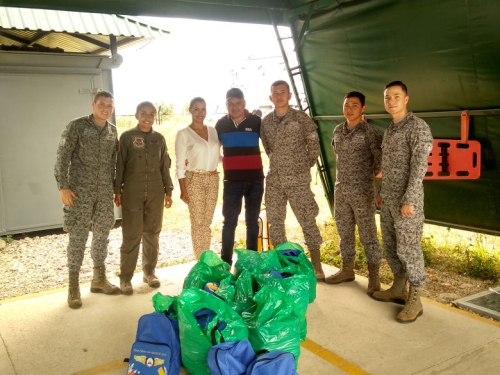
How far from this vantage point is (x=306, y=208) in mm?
4484

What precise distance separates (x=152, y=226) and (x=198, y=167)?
2.33ft

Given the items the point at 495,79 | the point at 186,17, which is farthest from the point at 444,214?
the point at 186,17

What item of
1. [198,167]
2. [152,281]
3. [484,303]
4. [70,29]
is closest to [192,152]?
[198,167]

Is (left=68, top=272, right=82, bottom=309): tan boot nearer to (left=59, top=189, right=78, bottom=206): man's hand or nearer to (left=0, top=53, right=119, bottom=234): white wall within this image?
(left=59, top=189, right=78, bottom=206): man's hand

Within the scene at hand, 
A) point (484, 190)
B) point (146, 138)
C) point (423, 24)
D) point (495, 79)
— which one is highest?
point (423, 24)

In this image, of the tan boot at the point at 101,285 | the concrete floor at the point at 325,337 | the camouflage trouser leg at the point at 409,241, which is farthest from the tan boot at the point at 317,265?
the tan boot at the point at 101,285

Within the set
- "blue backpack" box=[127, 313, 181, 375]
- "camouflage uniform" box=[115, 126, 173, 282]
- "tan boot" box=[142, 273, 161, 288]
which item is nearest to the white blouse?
"camouflage uniform" box=[115, 126, 173, 282]

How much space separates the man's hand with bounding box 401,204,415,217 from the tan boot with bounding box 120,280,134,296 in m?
2.54

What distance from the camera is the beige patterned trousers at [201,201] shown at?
4.54m

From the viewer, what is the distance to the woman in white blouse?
4.50 metres

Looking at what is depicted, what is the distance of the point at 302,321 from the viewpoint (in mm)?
3188

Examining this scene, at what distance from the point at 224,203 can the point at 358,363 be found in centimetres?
214

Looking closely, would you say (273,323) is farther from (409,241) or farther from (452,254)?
(452,254)

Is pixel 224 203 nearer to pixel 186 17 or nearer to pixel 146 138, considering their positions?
pixel 146 138
